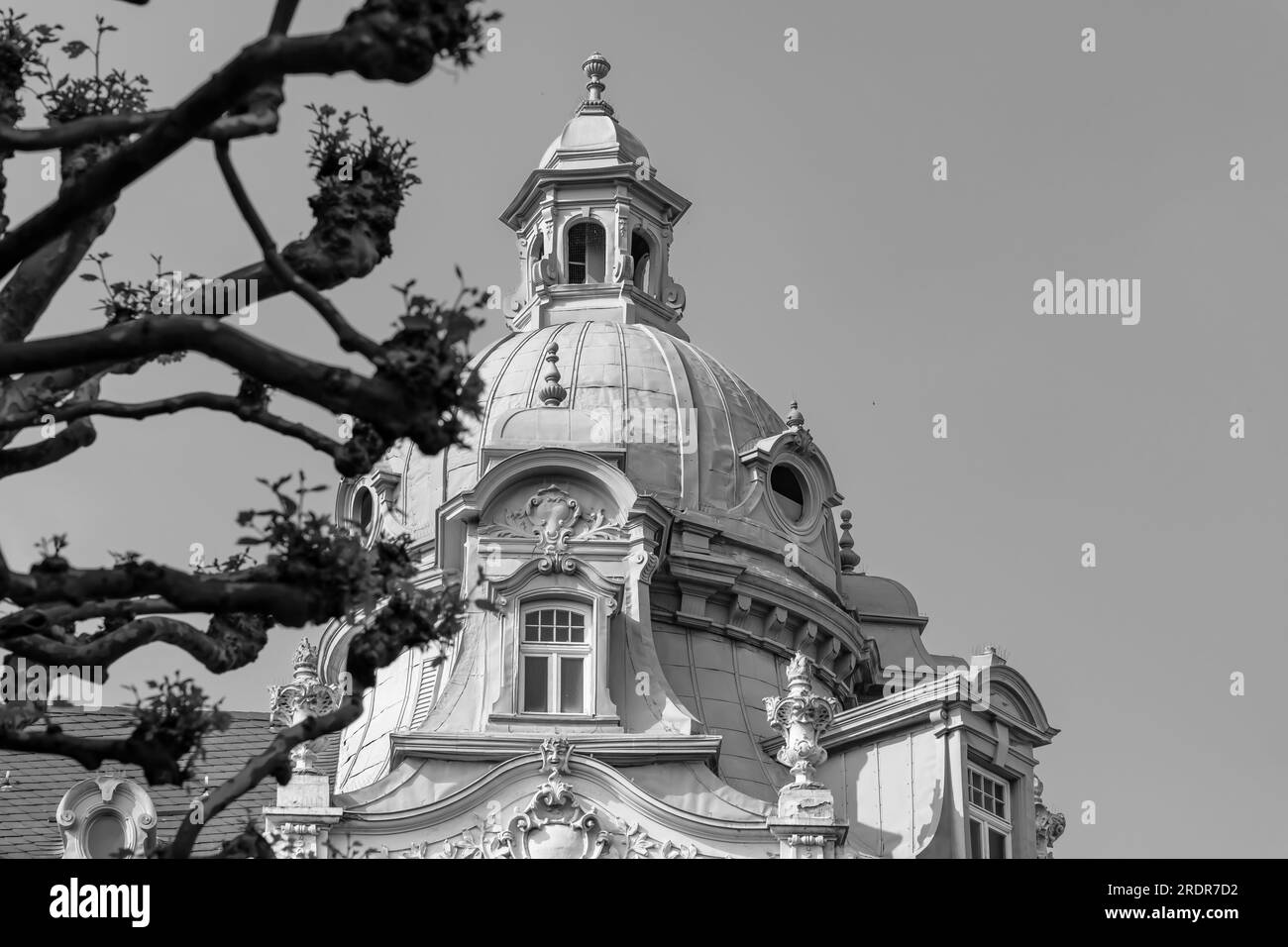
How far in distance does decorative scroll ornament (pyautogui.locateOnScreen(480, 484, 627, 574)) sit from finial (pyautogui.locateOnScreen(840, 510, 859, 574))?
11.9 metres

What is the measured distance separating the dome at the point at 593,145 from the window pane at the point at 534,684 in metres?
17.3

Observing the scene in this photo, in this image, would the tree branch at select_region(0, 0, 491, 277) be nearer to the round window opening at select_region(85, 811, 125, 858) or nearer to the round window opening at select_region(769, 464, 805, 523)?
the round window opening at select_region(85, 811, 125, 858)

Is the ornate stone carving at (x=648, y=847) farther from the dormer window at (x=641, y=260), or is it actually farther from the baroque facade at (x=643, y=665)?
the dormer window at (x=641, y=260)

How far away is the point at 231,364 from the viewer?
19.9 meters

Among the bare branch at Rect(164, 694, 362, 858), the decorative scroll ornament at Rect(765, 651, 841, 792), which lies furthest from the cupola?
the bare branch at Rect(164, 694, 362, 858)

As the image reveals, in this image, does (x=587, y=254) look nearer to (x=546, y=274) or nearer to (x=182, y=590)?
(x=546, y=274)

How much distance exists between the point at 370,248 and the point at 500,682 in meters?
25.8

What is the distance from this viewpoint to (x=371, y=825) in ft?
145

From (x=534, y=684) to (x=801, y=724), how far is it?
484 centimetres

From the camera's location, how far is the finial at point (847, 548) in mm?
60125
